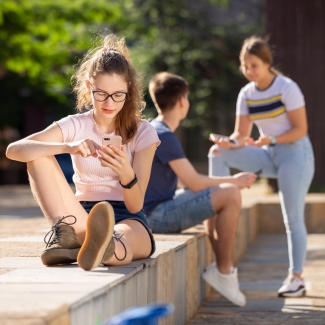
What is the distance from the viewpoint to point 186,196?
559 cm

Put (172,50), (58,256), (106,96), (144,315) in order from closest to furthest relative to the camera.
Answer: (144,315)
(58,256)
(106,96)
(172,50)

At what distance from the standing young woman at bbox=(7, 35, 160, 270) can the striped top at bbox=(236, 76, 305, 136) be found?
5.55 feet

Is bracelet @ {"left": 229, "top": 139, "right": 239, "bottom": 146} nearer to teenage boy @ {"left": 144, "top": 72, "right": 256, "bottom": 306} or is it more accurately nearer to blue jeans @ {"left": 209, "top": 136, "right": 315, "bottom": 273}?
blue jeans @ {"left": 209, "top": 136, "right": 315, "bottom": 273}

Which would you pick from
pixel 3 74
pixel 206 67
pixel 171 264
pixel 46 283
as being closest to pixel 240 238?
pixel 171 264

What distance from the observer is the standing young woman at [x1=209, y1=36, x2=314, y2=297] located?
19.2ft

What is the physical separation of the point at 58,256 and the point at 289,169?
250 cm

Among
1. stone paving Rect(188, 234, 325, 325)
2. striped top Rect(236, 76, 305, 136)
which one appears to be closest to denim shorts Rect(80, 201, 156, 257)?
stone paving Rect(188, 234, 325, 325)

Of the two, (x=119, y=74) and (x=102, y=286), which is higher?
(x=119, y=74)

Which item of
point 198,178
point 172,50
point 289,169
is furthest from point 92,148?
point 172,50

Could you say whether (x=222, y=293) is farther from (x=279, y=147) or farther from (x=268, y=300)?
(x=279, y=147)

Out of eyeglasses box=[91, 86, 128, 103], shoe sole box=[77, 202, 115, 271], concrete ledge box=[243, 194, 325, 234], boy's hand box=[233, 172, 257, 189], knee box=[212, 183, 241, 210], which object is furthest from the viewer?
concrete ledge box=[243, 194, 325, 234]

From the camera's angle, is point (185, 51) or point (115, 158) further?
point (185, 51)

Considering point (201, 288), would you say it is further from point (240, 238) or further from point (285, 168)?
point (240, 238)

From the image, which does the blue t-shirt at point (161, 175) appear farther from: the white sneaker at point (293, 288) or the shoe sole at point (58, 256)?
the shoe sole at point (58, 256)
